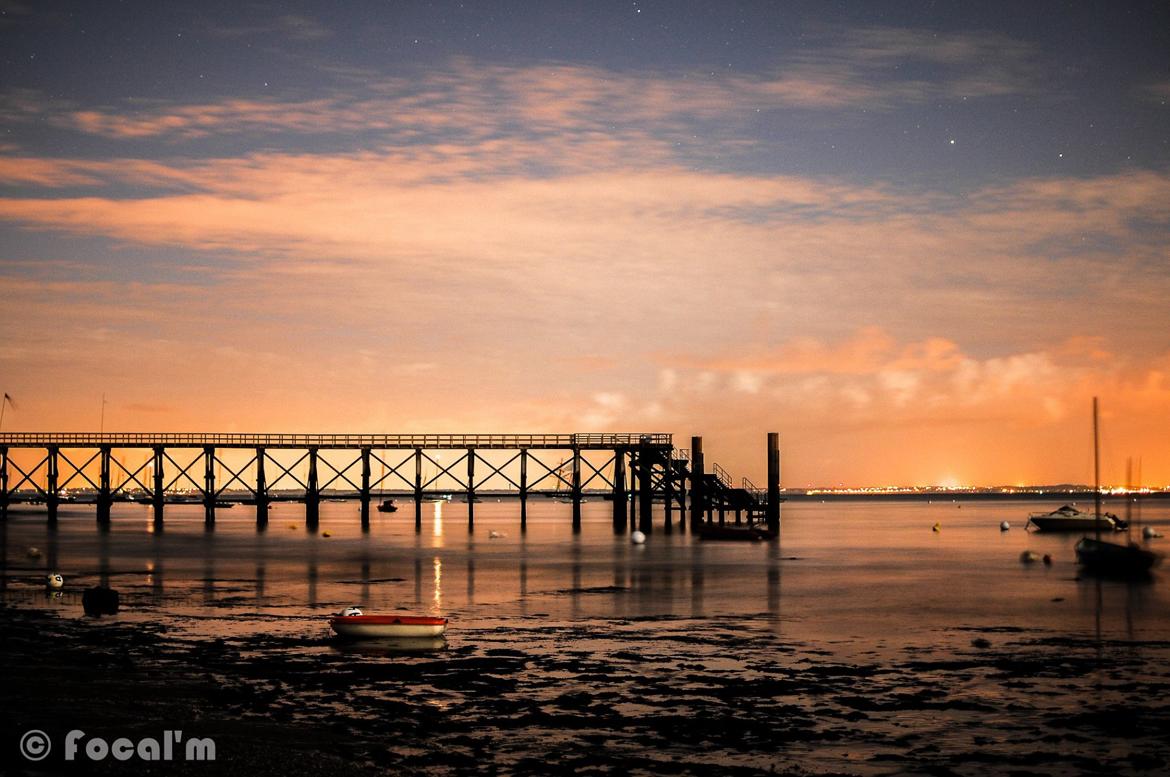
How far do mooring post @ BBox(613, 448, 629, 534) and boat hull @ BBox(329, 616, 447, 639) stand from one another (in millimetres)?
69734

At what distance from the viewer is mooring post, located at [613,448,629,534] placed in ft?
338

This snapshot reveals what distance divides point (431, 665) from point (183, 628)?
10048mm

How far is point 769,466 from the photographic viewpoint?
90.7 metres

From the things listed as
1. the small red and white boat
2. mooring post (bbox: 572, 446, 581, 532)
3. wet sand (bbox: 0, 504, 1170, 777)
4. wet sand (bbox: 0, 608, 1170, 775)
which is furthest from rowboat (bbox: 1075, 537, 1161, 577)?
mooring post (bbox: 572, 446, 581, 532)

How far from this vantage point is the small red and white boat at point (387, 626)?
3069 cm

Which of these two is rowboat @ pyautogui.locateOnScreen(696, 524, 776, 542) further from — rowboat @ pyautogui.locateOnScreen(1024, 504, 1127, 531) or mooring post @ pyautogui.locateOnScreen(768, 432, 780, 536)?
rowboat @ pyautogui.locateOnScreen(1024, 504, 1127, 531)

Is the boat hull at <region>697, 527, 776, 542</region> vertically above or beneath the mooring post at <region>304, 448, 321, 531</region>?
beneath

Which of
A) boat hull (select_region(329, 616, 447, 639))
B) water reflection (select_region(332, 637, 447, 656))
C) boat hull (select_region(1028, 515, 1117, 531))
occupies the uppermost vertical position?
boat hull (select_region(329, 616, 447, 639))

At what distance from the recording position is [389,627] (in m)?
30.9

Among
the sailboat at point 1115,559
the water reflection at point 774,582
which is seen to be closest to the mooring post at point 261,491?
the water reflection at point 774,582

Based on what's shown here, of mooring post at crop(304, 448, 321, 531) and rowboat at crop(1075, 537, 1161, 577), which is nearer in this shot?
rowboat at crop(1075, 537, 1161, 577)

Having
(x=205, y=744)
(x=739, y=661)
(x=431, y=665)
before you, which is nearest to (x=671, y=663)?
(x=739, y=661)

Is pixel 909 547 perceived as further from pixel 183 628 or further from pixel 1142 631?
pixel 183 628

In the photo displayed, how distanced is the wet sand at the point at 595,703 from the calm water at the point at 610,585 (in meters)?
3.62
